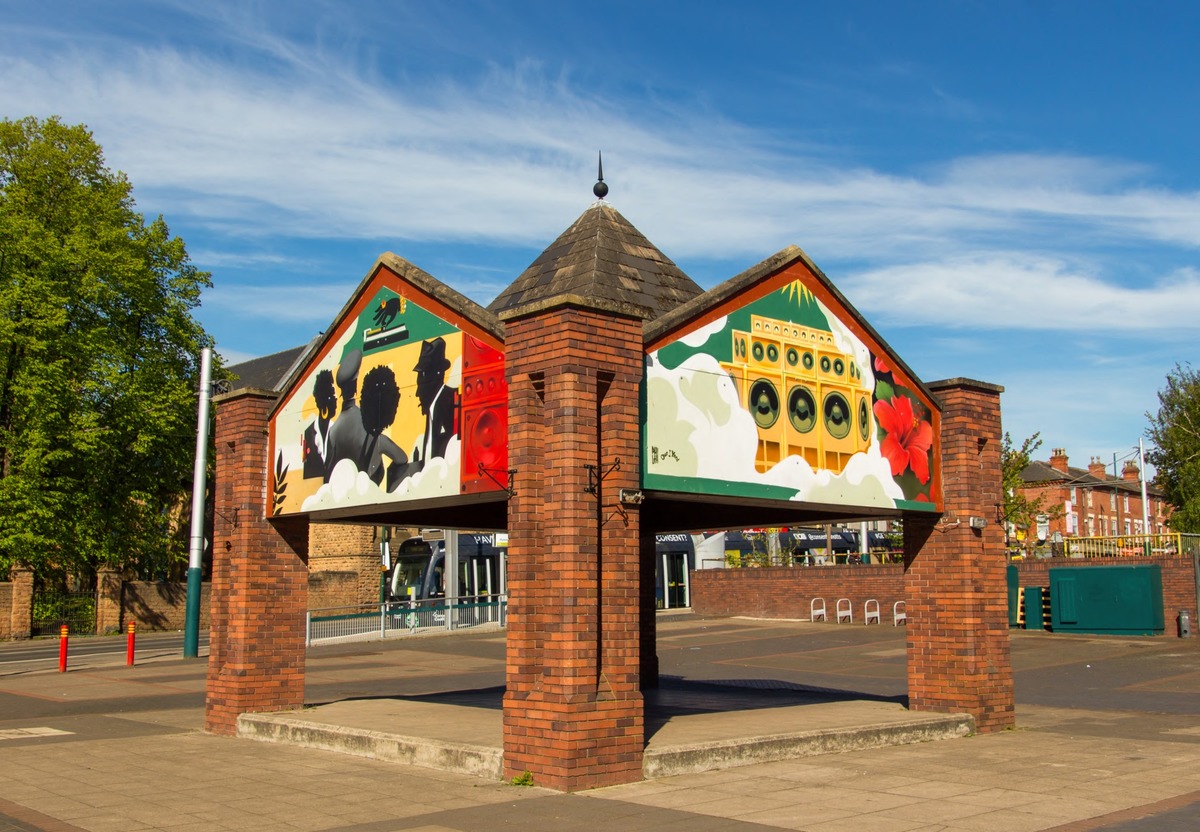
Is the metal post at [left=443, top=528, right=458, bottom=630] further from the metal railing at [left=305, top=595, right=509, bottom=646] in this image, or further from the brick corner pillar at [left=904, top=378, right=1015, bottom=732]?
the brick corner pillar at [left=904, top=378, right=1015, bottom=732]

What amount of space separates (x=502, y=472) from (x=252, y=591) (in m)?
4.52

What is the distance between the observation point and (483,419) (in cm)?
1030

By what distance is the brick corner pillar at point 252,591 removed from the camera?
12.8 metres

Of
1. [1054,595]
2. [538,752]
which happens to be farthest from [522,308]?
[1054,595]

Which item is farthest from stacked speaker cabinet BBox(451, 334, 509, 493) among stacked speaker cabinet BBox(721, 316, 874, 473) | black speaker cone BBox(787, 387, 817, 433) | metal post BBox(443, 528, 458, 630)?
metal post BBox(443, 528, 458, 630)

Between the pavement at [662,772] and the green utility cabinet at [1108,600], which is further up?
the green utility cabinet at [1108,600]

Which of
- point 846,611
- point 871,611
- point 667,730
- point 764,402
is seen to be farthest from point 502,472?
point 846,611

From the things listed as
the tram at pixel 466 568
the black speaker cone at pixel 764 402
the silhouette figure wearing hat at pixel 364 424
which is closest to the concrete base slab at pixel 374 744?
the silhouette figure wearing hat at pixel 364 424

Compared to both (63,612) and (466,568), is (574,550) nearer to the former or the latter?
(63,612)

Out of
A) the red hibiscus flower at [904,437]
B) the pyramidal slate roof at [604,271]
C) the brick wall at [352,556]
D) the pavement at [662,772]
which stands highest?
the pyramidal slate roof at [604,271]

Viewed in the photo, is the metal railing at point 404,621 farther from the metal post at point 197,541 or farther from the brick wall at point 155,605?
the brick wall at point 155,605

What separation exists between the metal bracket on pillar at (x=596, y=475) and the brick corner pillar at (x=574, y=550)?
1cm
